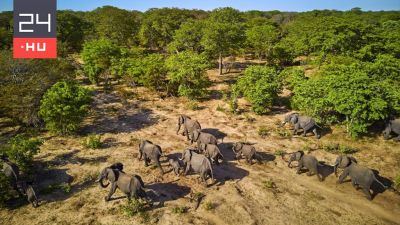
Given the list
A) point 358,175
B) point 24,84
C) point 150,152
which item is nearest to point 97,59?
point 24,84

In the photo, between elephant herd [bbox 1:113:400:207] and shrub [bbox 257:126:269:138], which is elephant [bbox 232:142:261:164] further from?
shrub [bbox 257:126:269:138]

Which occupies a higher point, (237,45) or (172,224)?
(237,45)

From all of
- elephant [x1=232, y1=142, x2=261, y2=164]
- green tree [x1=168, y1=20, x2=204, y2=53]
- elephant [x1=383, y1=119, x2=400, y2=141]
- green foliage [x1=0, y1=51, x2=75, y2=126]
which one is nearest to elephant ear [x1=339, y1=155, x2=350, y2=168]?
elephant [x1=232, y1=142, x2=261, y2=164]

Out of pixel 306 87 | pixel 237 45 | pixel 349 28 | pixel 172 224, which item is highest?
pixel 349 28

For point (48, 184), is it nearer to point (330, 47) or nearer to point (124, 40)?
point (330, 47)

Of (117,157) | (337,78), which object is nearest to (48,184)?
(117,157)

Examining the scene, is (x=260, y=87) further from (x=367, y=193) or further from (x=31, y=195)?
(x=31, y=195)

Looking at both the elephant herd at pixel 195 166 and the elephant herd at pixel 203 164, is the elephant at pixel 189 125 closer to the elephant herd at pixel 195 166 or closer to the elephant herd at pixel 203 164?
the elephant herd at pixel 195 166
